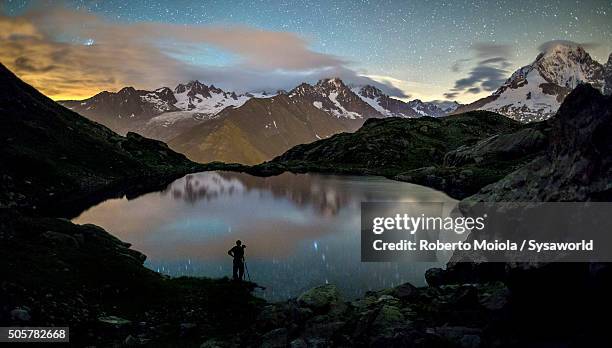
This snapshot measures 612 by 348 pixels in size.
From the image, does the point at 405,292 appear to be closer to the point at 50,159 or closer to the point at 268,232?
the point at 268,232

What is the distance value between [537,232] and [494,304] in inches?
213

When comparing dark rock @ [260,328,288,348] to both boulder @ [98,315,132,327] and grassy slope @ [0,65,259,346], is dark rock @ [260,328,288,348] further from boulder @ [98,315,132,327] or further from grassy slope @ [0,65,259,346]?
boulder @ [98,315,132,327]

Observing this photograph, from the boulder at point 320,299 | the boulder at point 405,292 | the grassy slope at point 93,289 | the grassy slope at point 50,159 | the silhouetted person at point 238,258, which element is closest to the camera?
the grassy slope at point 93,289

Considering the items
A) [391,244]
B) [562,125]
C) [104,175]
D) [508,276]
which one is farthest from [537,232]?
[104,175]

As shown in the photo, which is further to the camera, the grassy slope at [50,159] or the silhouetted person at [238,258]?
the grassy slope at [50,159]

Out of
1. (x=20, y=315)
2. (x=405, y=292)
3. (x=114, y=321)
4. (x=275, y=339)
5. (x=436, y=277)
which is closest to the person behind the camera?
(x=20, y=315)

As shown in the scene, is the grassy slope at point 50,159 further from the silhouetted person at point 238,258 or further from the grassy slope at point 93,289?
the silhouetted person at point 238,258

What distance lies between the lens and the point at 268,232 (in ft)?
195

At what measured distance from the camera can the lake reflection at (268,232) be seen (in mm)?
38219

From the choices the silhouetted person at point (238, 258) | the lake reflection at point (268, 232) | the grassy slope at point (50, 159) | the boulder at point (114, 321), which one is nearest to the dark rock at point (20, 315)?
the boulder at point (114, 321)

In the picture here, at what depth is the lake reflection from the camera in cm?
3822

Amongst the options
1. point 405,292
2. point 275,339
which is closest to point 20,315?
point 275,339

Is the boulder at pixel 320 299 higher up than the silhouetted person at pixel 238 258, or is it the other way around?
the silhouetted person at pixel 238 258

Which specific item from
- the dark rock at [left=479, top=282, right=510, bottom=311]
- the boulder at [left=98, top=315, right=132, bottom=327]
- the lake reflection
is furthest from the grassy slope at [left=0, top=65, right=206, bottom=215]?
the dark rock at [left=479, top=282, right=510, bottom=311]
